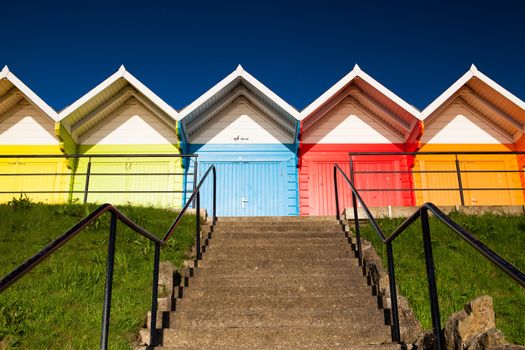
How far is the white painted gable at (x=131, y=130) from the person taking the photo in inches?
499

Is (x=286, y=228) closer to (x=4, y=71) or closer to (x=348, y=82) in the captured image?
(x=348, y=82)

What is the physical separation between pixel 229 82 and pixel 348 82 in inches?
118

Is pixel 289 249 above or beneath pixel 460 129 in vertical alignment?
beneath

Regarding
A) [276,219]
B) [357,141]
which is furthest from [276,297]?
[357,141]

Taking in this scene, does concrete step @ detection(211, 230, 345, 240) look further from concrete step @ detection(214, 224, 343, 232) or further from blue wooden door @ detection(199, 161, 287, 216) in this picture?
blue wooden door @ detection(199, 161, 287, 216)

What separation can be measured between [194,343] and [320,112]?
30.0 feet

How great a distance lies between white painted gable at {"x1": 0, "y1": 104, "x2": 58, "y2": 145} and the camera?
12.8 m

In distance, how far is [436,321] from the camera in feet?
10.2

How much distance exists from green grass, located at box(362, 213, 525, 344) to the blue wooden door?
4.35m

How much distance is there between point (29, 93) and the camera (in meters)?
11.9

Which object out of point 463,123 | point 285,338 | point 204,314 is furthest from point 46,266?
point 463,123

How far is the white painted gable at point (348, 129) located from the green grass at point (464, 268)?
4713 mm

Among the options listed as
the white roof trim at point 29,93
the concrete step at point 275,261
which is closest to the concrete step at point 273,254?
the concrete step at point 275,261

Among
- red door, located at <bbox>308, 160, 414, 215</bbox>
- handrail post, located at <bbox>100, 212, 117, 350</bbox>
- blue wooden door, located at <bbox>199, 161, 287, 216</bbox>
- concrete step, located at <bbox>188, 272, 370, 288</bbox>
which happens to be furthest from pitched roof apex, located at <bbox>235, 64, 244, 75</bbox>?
handrail post, located at <bbox>100, 212, 117, 350</bbox>
